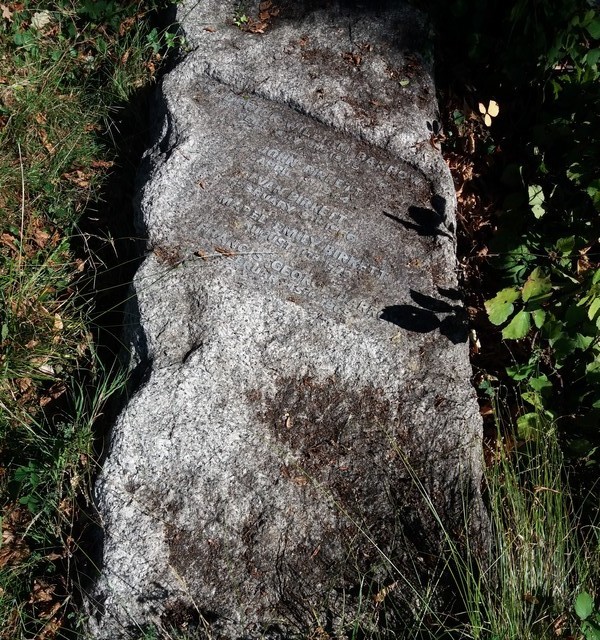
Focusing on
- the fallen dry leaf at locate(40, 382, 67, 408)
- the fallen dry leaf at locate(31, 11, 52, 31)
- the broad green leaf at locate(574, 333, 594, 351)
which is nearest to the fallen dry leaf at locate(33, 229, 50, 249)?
the fallen dry leaf at locate(40, 382, 67, 408)

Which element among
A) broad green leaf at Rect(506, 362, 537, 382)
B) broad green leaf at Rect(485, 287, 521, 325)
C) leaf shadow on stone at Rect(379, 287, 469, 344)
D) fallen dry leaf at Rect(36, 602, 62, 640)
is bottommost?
fallen dry leaf at Rect(36, 602, 62, 640)

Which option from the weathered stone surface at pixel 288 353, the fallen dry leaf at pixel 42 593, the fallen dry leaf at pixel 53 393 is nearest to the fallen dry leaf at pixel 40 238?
the weathered stone surface at pixel 288 353

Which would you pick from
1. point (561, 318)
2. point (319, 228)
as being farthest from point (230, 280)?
point (561, 318)

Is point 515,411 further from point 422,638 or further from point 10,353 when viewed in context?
point 10,353

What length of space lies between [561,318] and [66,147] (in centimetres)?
247

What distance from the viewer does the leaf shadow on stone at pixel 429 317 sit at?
9.89 ft

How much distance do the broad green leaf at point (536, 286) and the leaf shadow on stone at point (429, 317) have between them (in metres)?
0.32

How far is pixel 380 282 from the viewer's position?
3107 mm

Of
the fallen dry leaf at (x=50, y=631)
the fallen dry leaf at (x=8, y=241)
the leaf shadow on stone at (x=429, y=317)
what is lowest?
the fallen dry leaf at (x=50, y=631)

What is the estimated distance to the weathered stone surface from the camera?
253cm

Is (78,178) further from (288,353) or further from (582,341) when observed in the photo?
(582,341)

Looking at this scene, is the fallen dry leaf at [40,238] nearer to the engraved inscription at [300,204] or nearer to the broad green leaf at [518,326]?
the engraved inscription at [300,204]

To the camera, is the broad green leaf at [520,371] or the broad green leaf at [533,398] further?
the broad green leaf at [520,371]

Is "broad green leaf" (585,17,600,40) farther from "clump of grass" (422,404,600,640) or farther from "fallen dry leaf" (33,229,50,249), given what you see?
"fallen dry leaf" (33,229,50,249)
